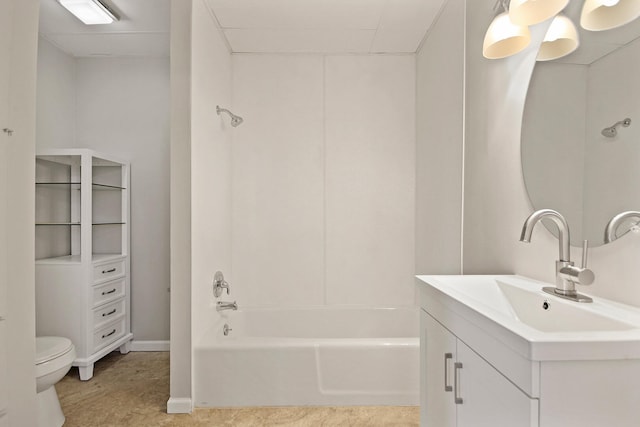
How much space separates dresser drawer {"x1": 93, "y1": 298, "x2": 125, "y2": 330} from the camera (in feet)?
9.14

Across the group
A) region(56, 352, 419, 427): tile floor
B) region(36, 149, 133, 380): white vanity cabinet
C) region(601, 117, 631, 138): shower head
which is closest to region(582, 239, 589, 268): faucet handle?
region(601, 117, 631, 138): shower head

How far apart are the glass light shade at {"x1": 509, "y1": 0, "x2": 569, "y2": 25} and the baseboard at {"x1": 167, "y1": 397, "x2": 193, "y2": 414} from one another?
2.46 m

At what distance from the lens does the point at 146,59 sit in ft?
10.8

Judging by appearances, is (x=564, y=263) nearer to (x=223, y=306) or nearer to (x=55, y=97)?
(x=223, y=306)

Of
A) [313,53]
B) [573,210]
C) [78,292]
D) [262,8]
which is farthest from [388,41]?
[78,292]

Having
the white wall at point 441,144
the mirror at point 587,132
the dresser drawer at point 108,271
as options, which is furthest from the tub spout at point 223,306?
the mirror at point 587,132

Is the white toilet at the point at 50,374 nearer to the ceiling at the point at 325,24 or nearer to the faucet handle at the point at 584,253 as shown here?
the ceiling at the point at 325,24

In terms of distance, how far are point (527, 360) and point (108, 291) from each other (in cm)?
296

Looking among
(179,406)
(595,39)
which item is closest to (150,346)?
(179,406)

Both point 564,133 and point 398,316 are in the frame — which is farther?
point 398,316

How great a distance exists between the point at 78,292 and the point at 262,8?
227cm

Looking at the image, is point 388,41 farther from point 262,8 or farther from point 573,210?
point 573,210

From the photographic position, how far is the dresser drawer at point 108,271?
2.80m

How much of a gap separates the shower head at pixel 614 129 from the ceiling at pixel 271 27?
62.7 inches
